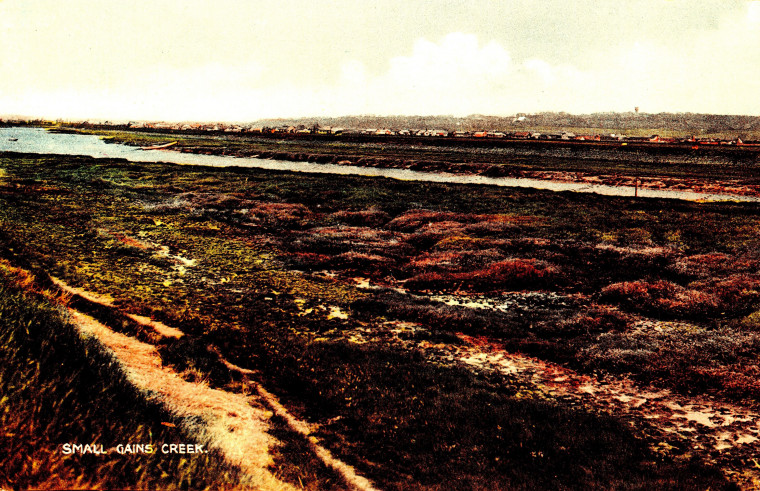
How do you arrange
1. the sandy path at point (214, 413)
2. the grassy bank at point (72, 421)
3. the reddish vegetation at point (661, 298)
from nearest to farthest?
the grassy bank at point (72, 421) < the sandy path at point (214, 413) < the reddish vegetation at point (661, 298)

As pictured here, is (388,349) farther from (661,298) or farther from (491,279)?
(661,298)

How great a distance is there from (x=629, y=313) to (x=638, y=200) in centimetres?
3428

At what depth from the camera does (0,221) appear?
29.9 metres

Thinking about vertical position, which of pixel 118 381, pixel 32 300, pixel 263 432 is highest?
pixel 32 300

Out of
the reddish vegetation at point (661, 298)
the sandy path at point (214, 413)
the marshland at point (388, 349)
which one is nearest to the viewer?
the marshland at point (388, 349)


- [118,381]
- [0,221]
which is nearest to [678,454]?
[118,381]

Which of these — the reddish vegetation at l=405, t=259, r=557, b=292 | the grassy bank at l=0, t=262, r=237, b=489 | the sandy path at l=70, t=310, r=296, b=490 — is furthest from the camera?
the reddish vegetation at l=405, t=259, r=557, b=292

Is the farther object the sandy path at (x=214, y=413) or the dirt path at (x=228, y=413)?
the dirt path at (x=228, y=413)

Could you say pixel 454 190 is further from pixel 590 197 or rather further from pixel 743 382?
pixel 743 382

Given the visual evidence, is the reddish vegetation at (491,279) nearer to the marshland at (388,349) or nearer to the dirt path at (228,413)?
the marshland at (388,349)

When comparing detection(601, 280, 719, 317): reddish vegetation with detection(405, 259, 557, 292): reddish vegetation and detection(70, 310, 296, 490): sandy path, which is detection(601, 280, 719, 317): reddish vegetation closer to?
detection(405, 259, 557, 292): reddish vegetation

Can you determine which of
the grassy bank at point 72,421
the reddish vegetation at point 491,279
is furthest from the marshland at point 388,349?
the reddish vegetation at point 491,279

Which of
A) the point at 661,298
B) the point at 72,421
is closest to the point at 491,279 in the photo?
the point at 661,298

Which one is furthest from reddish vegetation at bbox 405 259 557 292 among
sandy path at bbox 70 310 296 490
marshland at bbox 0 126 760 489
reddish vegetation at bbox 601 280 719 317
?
sandy path at bbox 70 310 296 490
